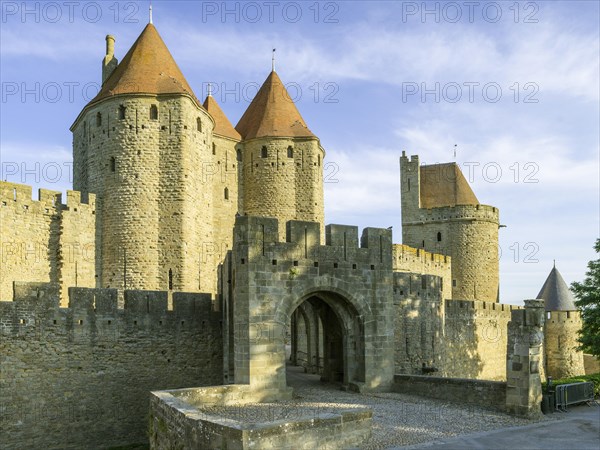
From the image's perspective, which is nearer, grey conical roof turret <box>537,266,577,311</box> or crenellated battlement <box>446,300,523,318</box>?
crenellated battlement <box>446,300,523,318</box>

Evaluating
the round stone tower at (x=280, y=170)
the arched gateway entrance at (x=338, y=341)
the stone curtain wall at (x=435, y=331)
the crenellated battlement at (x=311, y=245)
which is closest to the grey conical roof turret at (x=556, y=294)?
the stone curtain wall at (x=435, y=331)

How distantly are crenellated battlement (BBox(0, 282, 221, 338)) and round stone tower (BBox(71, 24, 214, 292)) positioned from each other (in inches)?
272

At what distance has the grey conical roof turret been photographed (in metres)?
35.3

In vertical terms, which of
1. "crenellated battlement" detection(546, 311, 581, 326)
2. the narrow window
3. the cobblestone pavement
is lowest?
"crenellated battlement" detection(546, 311, 581, 326)

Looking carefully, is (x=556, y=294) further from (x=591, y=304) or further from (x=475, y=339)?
(x=591, y=304)

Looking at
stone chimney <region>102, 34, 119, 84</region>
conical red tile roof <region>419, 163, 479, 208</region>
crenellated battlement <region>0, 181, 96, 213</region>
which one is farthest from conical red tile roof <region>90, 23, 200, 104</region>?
conical red tile roof <region>419, 163, 479, 208</region>

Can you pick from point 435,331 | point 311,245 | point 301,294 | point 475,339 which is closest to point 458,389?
point 301,294

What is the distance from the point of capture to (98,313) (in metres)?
16.2

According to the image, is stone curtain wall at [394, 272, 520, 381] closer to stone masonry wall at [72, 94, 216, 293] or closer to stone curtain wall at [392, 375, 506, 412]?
stone curtain wall at [392, 375, 506, 412]

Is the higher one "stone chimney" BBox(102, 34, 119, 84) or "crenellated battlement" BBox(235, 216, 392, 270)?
"stone chimney" BBox(102, 34, 119, 84)

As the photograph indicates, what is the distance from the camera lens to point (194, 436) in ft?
29.6

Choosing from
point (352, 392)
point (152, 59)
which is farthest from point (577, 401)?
point (152, 59)

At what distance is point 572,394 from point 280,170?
2086 centimetres

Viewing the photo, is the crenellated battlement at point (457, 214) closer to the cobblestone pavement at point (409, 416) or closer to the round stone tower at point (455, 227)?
the round stone tower at point (455, 227)
